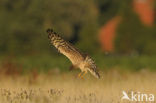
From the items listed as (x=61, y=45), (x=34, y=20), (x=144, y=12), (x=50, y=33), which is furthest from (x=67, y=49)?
(x=144, y=12)

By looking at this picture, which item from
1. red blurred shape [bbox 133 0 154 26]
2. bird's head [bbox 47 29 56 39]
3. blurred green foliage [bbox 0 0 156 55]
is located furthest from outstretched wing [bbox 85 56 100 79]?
red blurred shape [bbox 133 0 154 26]

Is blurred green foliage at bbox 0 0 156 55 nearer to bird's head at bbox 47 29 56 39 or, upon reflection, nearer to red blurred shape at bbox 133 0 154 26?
red blurred shape at bbox 133 0 154 26

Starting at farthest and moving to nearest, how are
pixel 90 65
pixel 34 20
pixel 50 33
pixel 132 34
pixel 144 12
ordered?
pixel 144 12 → pixel 132 34 → pixel 34 20 → pixel 90 65 → pixel 50 33

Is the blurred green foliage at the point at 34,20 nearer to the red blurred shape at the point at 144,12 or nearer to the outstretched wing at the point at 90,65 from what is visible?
the red blurred shape at the point at 144,12

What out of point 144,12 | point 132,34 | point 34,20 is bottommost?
point 34,20

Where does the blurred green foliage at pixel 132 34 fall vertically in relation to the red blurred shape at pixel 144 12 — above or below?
below

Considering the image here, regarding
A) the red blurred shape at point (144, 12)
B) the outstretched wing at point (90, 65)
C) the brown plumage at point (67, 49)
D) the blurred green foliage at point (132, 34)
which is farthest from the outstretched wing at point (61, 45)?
the red blurred shape at point (144, 12)

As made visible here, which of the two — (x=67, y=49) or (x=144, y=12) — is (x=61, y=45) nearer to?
(x=67, y=49)

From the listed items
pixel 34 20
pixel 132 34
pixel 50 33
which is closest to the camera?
pixel 50 33

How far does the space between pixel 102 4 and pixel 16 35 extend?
791 inches

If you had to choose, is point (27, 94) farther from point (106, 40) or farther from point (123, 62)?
point (106, 40)

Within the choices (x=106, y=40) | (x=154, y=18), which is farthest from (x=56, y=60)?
(x=106, y=40)

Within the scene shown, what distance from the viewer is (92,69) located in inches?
329

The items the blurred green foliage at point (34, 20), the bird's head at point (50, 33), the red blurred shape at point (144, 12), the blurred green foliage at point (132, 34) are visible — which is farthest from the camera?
the red blurred shape at point (144, 12)
